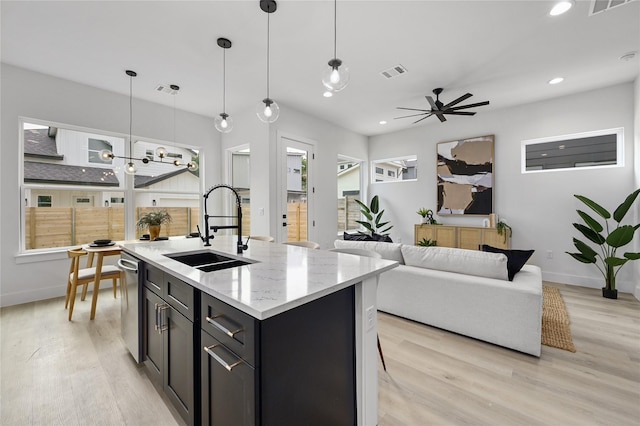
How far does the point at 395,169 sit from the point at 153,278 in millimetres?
5696

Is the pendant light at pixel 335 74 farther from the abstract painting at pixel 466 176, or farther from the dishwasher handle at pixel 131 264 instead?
the abstract painting at pixel 466 176

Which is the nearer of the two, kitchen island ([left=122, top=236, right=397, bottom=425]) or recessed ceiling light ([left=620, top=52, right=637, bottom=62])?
kitchen island ([left=122, top=236, right=397, bottom=425])

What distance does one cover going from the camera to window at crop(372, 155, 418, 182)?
20.0 ft

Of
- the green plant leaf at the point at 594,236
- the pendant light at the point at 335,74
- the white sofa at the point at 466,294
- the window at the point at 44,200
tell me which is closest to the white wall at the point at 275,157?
the white sofa at the point at 466,294

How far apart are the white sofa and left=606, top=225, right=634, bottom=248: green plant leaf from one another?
1.74 m

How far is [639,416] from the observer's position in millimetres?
1561

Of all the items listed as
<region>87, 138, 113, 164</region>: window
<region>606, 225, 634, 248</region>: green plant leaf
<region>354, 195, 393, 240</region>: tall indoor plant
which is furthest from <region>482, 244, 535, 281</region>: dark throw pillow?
<region>87, 138, 113, 164</region>: window

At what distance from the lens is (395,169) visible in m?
6.44

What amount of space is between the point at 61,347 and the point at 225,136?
3.93 m

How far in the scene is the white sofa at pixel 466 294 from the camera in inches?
85.2

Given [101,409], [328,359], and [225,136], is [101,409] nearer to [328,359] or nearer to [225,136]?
[328,359]

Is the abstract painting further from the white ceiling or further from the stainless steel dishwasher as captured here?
the stainless steel dishwasher

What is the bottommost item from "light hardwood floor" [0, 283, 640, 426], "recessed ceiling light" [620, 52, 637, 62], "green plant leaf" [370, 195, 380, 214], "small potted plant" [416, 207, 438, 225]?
"light hardwood floor" [0, 283, 640, 426]

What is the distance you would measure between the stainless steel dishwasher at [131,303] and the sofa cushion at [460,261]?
94.7 inches
